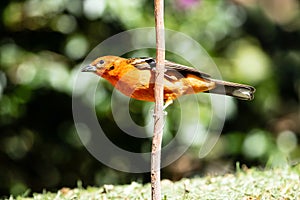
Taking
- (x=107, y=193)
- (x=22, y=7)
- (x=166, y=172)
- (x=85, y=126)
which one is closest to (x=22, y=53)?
(x=22, y=7)

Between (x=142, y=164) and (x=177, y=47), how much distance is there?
3.21 feet

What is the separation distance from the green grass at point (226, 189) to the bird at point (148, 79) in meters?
0.55

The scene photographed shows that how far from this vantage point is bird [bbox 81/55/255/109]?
9.07 feet

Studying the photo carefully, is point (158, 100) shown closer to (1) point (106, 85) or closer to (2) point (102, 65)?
(2) point (102, 65)

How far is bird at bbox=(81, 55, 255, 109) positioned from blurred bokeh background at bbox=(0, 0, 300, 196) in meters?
2.07

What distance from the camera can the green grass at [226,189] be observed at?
3244 millimetres

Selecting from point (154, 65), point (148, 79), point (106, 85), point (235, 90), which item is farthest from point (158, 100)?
point (106, 85)

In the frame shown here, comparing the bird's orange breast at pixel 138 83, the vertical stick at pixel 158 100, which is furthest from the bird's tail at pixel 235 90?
the vertical stick at pixel 158 100

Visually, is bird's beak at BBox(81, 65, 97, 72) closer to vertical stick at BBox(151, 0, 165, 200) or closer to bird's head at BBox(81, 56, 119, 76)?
bird's head at BBox(81, 56, 119, 76)

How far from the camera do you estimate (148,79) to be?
2.75 meters

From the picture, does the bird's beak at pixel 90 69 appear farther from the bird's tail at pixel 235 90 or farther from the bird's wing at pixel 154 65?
the bird's tail at pixel 235 90

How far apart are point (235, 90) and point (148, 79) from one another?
1.39ft


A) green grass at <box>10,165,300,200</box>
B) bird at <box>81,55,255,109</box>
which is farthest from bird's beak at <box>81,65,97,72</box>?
green grass at <box>10,165,300,200</box>

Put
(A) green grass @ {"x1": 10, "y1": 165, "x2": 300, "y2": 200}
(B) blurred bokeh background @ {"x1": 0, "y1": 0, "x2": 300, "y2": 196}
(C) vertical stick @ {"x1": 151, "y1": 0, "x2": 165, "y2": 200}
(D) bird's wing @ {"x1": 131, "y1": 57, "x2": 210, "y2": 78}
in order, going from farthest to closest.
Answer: (B) blurred bokeh background @ {"x1": 0, "y1": 0, "x2": 300, "y2": 196} → (A) green grass @ {"x1": 10, "y1": 165, "x2": 300, "y2": 200} → (D) bird's wing @ {"x1": 131, "y1": 57, "x2": 210, "y2": 78} → (C) vertical stick @ {"x1": 151, "y1": 0, "x2": 165, "y2": 200}
